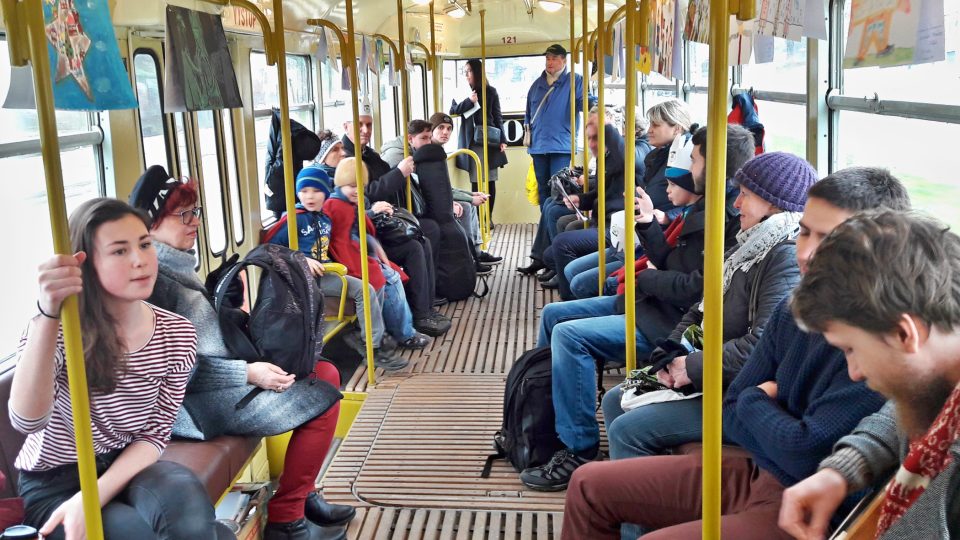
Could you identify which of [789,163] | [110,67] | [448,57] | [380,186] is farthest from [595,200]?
[448,57]

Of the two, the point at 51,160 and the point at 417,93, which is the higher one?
the point at 417,93

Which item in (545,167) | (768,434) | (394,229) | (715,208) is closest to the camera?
(715,208)

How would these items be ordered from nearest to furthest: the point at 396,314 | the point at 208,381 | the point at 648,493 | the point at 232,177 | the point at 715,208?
the point at 715,208
the point at 648,493
the point at 208,381
the point at 232,177
the point at 396,314

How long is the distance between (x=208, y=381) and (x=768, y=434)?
1.70m

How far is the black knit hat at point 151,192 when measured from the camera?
2818mm

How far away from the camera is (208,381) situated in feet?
9.15

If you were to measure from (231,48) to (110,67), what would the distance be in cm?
249

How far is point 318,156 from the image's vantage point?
568cm

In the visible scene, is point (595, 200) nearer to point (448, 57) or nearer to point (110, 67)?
point (110, 67)

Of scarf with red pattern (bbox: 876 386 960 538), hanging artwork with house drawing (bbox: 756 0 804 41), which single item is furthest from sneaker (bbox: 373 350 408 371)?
scarf with red pattern (bbox: 876 386 960 538)

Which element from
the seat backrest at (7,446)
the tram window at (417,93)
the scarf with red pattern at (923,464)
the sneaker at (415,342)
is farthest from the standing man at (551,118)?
the scarf with red pattern at (923,464)

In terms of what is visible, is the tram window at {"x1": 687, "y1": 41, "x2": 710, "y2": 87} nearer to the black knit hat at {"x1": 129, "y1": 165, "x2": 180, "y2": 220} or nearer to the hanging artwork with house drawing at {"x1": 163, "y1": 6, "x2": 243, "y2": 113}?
the hanging artwork with house drawing at {"x1": 163, "y1": 6, "x2": 243, "y2": 113}

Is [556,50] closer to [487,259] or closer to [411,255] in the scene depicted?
[487,259]

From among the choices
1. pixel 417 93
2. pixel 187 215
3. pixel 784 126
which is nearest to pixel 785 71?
pixel 784 126
